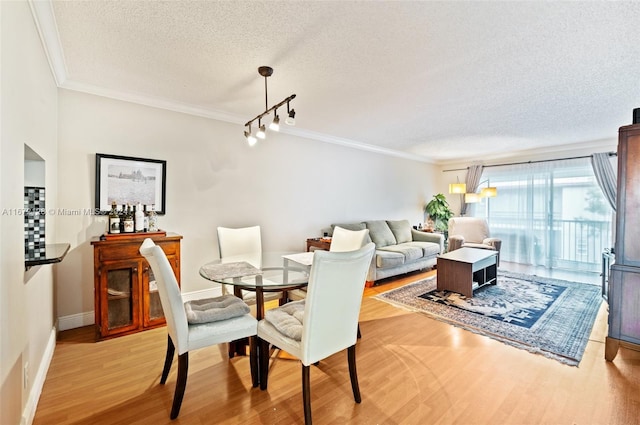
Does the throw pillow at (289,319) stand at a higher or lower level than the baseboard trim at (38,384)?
higher

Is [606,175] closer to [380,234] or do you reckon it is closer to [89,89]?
[380,234]

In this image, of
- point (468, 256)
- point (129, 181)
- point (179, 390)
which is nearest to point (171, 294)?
point (179, 390)

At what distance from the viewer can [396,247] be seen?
5.19 meters

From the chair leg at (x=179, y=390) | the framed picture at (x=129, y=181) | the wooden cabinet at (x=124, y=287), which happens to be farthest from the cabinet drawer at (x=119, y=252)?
the chair leg at (x=179, y=390)

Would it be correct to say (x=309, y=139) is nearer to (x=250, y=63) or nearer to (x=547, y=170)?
(x=250, y=63)

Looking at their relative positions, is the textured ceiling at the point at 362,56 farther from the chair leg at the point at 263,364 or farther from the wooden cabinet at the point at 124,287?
the chair leg at the point at 263,364

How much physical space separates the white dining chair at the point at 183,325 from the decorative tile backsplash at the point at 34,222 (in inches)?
29.7

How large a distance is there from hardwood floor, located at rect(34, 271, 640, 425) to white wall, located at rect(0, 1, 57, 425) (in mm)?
348

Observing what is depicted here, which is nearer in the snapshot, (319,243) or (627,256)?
(627,256)

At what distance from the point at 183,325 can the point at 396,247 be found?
410 centimetres

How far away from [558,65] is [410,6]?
65.7 inches

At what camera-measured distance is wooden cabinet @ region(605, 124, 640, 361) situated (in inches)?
88.0

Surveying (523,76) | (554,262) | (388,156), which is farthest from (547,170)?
(523,76)

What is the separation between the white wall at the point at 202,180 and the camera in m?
2.85
